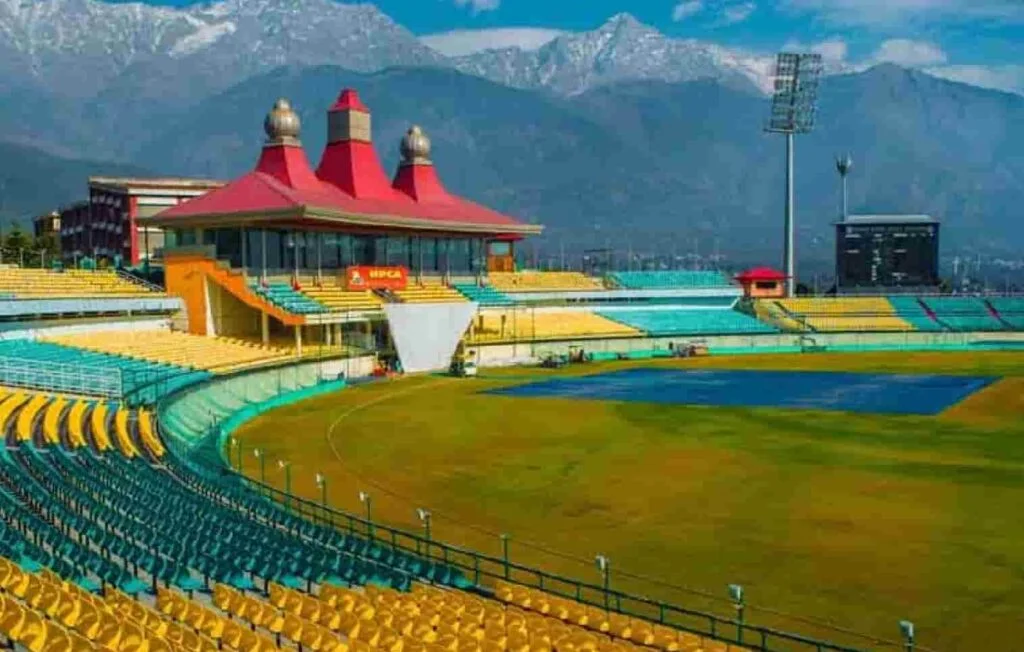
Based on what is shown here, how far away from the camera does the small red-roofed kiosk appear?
108 meters

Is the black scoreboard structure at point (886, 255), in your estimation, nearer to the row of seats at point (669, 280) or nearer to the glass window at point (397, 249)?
the row of seats at point (669, 280)

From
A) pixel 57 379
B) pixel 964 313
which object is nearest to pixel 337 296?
pixel 57 379

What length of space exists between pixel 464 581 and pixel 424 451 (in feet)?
64.4

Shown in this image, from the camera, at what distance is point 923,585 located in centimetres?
2358

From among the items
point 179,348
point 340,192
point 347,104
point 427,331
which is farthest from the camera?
point 347,104

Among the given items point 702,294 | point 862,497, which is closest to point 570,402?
point 862,497

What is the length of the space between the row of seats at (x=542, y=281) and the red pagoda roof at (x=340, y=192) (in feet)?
19.1

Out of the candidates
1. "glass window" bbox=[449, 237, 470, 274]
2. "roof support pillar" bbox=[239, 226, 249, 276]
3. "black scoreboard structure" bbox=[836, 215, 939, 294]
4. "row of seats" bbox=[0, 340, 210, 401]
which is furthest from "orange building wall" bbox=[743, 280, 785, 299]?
"row of seats" bbox=[0, 340, 210, 401]

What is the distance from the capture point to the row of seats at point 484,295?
3292 inches

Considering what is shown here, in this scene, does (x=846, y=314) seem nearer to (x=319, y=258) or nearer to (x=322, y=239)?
(x=322, y=239)

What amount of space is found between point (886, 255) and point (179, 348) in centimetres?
7325

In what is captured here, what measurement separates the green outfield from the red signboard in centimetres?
1862

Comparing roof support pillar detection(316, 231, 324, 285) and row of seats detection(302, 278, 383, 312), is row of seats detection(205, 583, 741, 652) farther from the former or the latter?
roof support pillar detection(316, 231, 324, 285)

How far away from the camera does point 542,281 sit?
10125 cm
